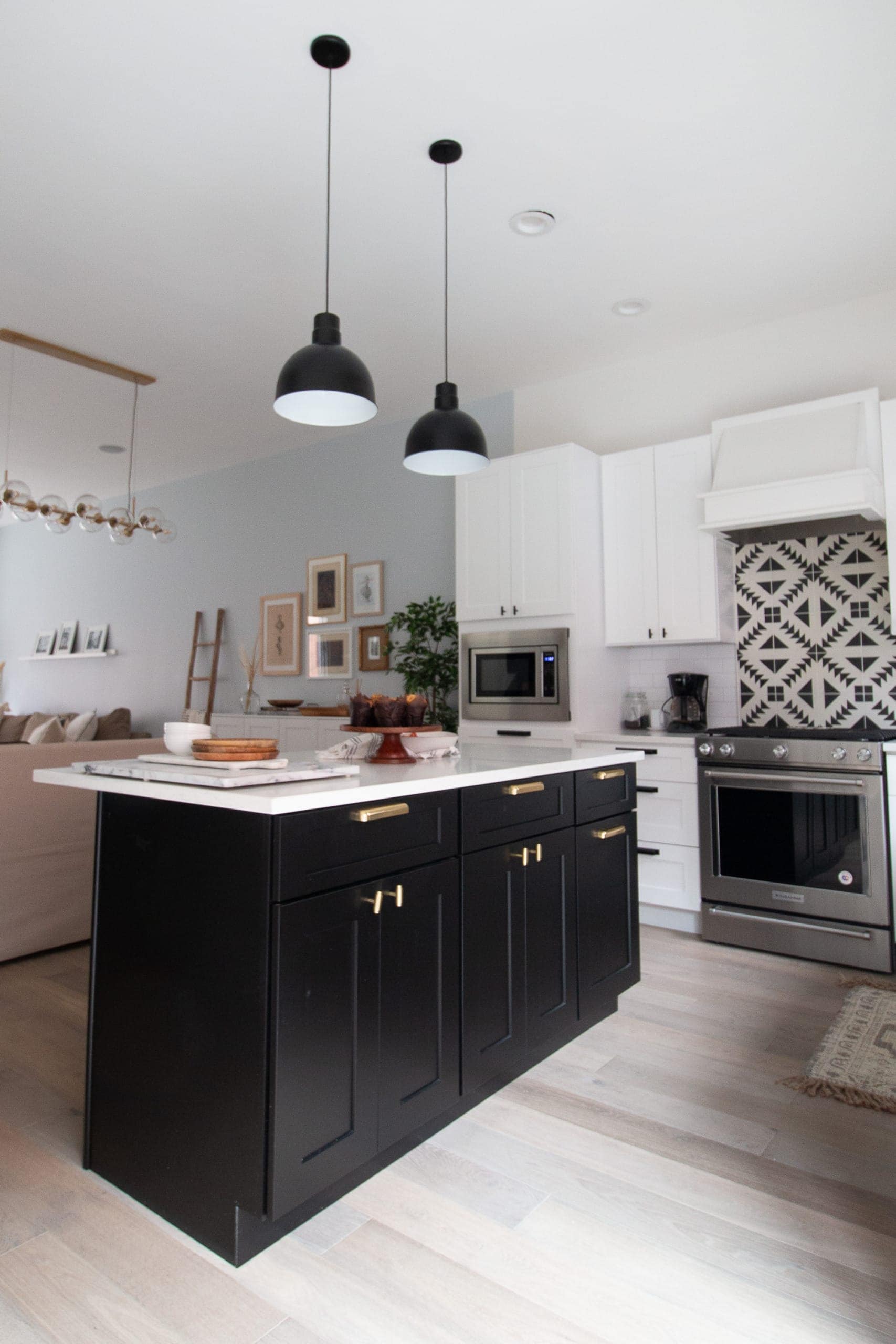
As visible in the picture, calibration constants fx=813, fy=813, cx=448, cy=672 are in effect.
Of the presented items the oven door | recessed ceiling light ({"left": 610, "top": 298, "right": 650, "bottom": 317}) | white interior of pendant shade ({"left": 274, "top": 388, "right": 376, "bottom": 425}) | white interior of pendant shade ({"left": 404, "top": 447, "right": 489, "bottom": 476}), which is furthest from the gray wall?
white interior of pendant shade ({"left": 274, "top": 388, "right": 376, "bottom": 425})

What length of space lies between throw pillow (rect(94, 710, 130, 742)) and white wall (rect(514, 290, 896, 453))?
3.53 metres

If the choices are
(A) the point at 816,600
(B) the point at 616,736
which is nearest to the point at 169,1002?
(B) the point at 616,736

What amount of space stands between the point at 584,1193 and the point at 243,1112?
80 cm

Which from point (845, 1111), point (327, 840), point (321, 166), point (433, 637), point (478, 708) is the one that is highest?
point (321, 166)

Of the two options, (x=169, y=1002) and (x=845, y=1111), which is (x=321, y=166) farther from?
(x=845, y=1111)

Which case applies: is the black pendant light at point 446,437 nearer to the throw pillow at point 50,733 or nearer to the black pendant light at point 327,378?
the black pendant light at point 327,378

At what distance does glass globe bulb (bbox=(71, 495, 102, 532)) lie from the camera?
5.23 m

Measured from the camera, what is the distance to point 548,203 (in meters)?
3.11

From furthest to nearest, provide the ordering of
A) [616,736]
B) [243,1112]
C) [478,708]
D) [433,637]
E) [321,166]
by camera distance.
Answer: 1. [433,637]
2. [478,708]
3. [616,736]
4. [321,166]
5. [243,1112]

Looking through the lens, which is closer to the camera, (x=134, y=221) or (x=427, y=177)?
(x=427, y=177)

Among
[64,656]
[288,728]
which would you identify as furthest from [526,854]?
[64,656]

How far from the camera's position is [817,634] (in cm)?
393

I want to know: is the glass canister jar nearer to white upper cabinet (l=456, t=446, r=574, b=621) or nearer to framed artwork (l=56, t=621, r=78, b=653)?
white upper cabinet (l=456, t=446, r=574, b=621)

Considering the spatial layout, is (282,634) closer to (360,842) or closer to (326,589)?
(326,589)
